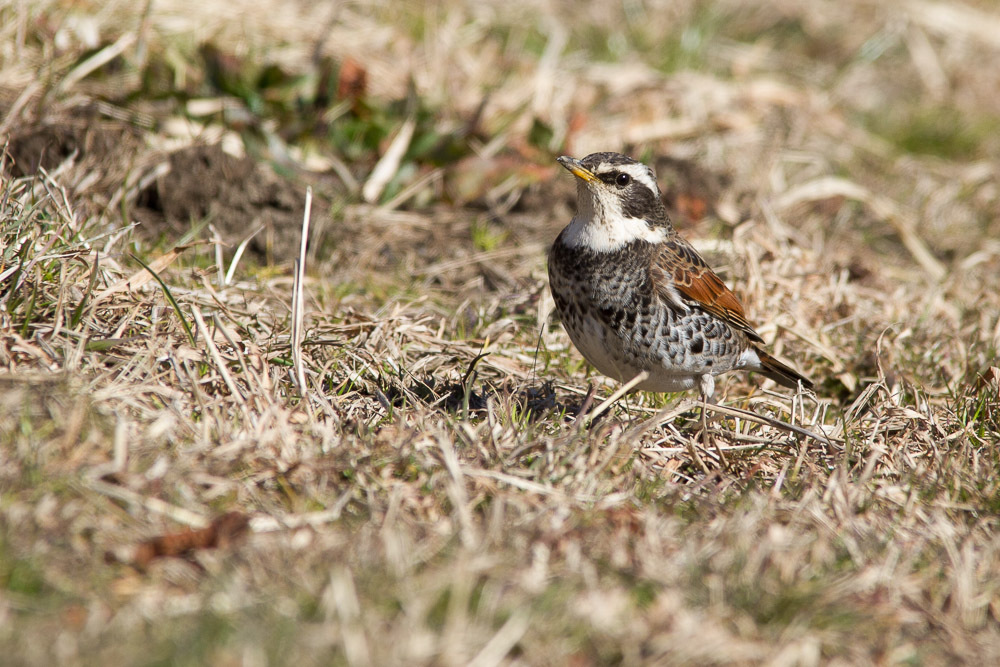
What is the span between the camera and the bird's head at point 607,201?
5.48 m

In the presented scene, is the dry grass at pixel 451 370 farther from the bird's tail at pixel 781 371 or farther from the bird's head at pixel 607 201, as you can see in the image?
the bird's head at pixel 607 201

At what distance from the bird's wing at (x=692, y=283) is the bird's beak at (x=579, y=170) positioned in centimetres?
53

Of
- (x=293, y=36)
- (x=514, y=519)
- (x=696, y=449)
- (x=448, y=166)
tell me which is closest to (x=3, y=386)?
(x=514, y=519)

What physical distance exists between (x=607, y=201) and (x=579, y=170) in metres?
0.22

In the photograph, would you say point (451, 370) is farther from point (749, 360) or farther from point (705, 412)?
point (749, 360)

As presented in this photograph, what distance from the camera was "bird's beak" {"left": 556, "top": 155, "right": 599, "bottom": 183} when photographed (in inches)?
215

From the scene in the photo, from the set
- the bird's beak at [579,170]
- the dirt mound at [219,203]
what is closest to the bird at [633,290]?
the bird's beak at [579,170]

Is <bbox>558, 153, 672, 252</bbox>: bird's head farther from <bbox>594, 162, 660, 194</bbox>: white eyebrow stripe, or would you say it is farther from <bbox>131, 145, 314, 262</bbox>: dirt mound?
<bbox>131, 145, 314, 262</bbox>: dirt mound

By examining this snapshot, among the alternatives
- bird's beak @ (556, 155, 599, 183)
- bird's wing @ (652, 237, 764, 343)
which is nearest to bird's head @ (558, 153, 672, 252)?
bird's beak @ (556, 155, 599, 183)

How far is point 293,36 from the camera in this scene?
9.09 meters

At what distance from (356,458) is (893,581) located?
2072mm

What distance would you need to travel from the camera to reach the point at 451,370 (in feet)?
19.1

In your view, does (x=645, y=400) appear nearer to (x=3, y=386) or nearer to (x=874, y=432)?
(x=874, y=432)

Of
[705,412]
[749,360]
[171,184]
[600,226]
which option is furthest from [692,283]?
[171,184]
